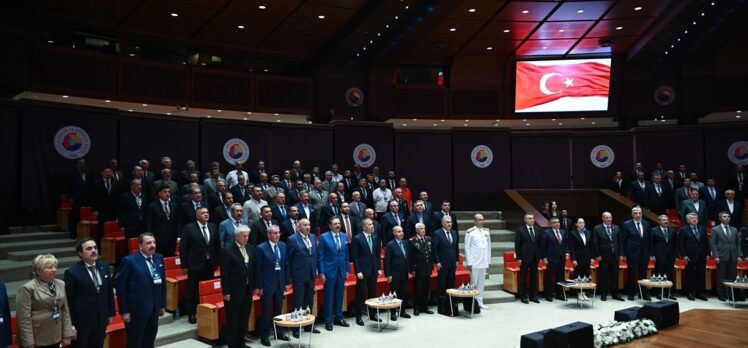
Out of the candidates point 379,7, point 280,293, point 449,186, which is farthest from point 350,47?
point 280,293

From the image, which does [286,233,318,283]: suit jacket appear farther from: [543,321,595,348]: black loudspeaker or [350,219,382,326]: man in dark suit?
[543,321,595,348]: black loudspeaker

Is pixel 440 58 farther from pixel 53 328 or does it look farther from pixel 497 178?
pixel 53 328

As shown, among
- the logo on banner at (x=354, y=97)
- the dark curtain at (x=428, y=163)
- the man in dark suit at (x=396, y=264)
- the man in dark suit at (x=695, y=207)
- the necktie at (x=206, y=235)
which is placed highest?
the logo on banner at (x=354, y=97)

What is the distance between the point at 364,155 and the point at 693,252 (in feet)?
24.1

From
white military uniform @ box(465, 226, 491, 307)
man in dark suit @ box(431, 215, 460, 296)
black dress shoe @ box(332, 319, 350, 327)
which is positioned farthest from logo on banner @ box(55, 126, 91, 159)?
white military uniform @ box(465, 226, 491, 307)

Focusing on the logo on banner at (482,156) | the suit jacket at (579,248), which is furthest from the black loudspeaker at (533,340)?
the logo on banner at (482,156)

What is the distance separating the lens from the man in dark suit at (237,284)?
6.59 meters

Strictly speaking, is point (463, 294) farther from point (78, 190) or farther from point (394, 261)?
point (78, 190)

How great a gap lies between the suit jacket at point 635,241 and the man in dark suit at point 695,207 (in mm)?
1734

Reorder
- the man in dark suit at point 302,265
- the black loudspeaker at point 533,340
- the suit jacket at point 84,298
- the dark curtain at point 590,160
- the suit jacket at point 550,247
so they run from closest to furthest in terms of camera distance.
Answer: the suit jacket at point 84,298, the black loudspeaker at point 533,340, the man in dark suit at point 302,265, the suit jacket at point 550,247, the dark curtain at point 590,160

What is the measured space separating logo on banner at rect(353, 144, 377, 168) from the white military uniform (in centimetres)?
534

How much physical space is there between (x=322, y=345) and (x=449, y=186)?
810 centimetres

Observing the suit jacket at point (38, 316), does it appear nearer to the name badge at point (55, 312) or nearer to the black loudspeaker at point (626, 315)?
the name badge at point (55, 312)

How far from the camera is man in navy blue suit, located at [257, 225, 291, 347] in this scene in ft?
22.9
